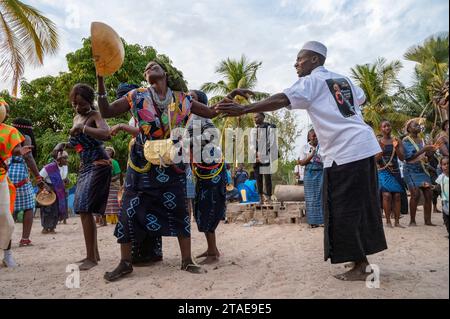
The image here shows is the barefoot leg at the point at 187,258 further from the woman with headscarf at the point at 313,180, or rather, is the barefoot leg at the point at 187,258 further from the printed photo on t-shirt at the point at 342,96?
the woman with headscarf at the point at 313,180

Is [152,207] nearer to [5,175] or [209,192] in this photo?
[209,192]

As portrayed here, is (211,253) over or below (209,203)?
below

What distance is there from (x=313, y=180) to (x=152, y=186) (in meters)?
4.15

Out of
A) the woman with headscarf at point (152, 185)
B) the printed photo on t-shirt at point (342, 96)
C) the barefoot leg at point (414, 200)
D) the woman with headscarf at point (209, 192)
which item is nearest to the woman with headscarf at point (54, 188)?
the woman with headscarf at point (209, 192)

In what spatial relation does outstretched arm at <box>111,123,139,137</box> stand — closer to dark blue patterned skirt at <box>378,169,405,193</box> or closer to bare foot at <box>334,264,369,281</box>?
bare foot at <box>334,264,369,281</box>

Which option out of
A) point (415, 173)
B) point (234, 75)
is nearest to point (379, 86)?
point (234, 75)

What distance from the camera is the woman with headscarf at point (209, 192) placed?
4312 mm

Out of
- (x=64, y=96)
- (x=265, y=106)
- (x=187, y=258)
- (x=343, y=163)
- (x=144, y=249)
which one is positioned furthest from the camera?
(x=64, y=96)

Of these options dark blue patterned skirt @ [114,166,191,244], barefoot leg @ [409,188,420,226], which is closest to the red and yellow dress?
dark blue patterned skirt @ [114,166,191,244]

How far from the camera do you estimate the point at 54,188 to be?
852 centimetres

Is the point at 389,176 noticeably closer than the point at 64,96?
Yes

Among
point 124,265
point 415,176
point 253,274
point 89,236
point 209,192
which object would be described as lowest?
point 253,274

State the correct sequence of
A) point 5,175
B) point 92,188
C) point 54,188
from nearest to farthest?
point 92,188 < point 5,175 < point 54,188
